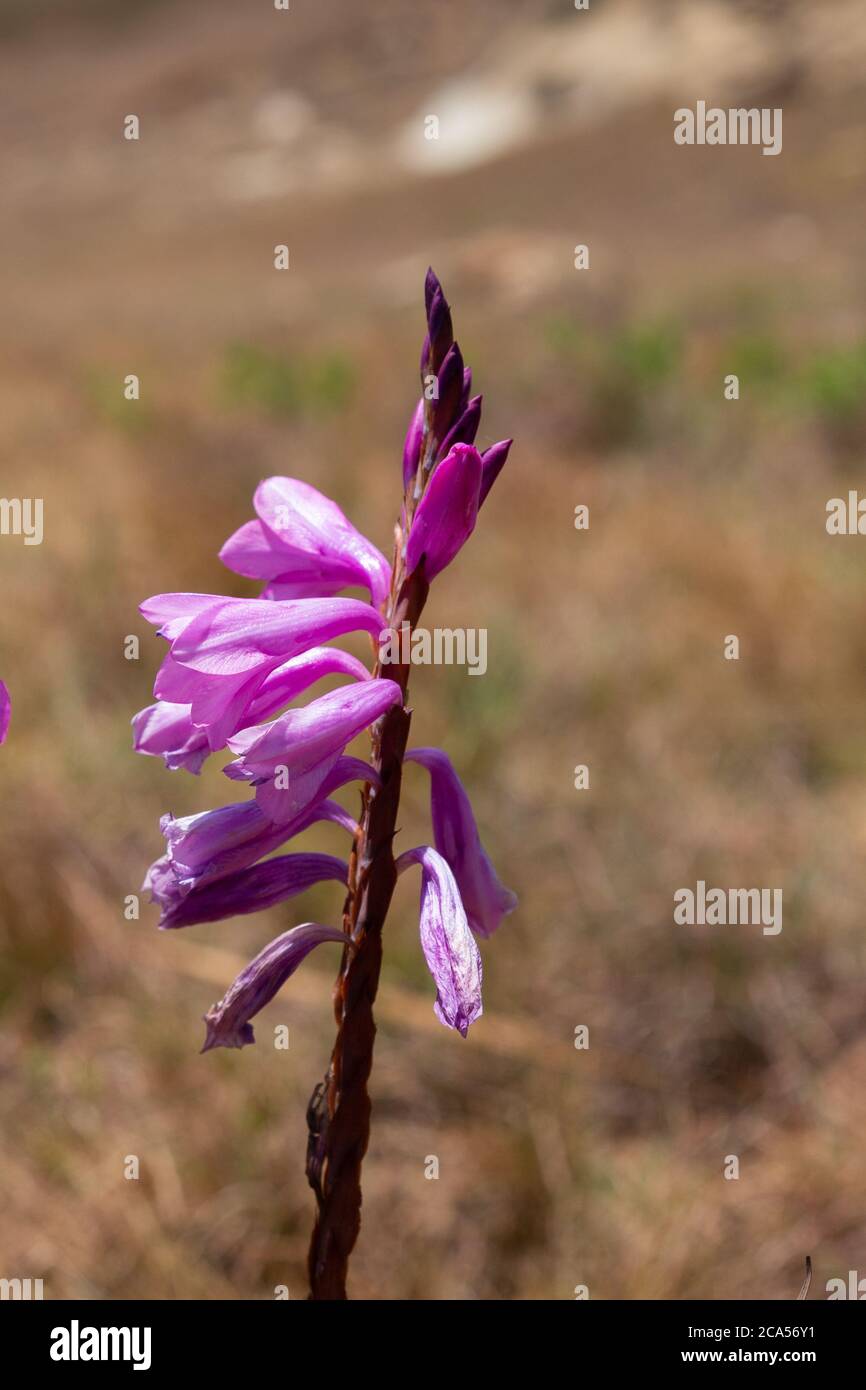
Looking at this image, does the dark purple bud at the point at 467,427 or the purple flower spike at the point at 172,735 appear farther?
the purple flower spike at the point at 172,735

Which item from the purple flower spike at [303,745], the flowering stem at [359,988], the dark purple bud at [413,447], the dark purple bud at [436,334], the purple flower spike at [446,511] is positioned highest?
the dark purple bud at [436,334]

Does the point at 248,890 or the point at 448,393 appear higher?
the point at 448,393

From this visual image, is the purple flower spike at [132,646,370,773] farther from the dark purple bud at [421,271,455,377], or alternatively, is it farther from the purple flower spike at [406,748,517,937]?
the dark purple bud at [421,271,455,377]

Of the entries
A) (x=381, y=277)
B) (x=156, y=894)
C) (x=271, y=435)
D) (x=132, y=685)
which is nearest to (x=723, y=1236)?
(x=156, y=894)

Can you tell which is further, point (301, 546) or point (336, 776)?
point (301, 546)

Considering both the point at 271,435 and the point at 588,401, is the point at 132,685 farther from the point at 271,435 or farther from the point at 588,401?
the point at 588,401

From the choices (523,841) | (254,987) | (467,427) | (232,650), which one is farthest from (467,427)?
(523,841)

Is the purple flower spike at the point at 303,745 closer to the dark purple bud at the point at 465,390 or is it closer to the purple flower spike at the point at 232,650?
the purple flower spike at the point at 232,650

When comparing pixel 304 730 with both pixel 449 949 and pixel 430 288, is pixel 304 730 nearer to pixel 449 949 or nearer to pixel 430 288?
pixel 449 949

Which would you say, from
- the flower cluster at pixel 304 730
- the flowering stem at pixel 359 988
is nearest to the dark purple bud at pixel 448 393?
the flower cluster at pixel 304 730
